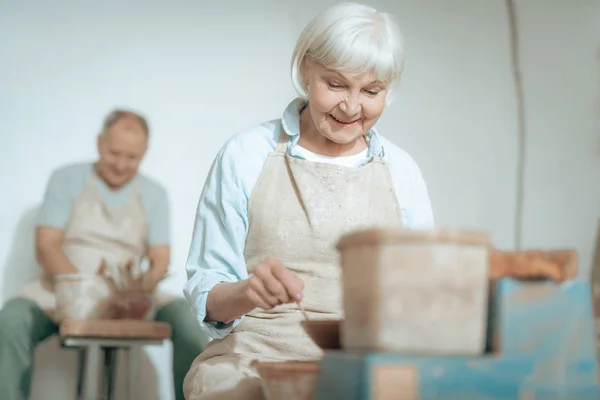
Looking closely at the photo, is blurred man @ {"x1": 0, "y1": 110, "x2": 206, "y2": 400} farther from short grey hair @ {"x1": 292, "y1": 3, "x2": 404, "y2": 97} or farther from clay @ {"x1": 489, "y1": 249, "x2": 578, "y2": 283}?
clay @ {"x1": 489, "y1": 249, "x2": 578, "y2": 283}

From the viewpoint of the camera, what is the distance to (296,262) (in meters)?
1.71

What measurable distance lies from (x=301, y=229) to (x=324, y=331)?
0.51m

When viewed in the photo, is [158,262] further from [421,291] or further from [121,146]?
[421,291]

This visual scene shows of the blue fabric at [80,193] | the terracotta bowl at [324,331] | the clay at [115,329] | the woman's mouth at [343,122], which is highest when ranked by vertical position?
the woman's mouth at [343,122]

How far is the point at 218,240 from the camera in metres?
1.67

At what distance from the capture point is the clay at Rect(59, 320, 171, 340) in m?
2.82

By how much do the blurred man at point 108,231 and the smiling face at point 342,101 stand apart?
5.82ft

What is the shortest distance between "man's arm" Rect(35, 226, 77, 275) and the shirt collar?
1.84 metres

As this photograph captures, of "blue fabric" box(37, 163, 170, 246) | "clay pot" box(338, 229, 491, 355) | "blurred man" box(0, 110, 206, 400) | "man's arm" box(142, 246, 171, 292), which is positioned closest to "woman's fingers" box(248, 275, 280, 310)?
"clay pot" box(338, 229, 491, 355)

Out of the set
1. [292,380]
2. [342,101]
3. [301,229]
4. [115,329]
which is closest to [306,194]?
[301,229]

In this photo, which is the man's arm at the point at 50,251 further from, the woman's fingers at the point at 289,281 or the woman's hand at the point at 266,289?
the woman's fingers at the point at 289,281

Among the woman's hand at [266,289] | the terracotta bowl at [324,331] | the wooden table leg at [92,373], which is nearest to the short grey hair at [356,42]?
the woman's hand at [266,289]

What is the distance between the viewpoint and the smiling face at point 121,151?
3576 millimetres

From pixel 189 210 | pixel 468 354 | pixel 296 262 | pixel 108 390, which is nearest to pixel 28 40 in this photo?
pixel 189 210
